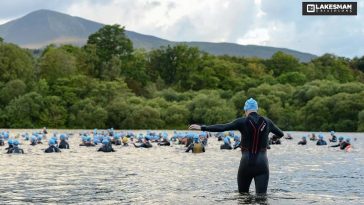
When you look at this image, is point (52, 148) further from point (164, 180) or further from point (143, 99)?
point (143, 99)

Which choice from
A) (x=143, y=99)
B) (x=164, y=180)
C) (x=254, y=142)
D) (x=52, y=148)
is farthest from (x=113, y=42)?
(x=254, y=142)

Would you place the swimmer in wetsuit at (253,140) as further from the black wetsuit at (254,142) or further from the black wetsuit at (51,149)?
the black wetsuit at (51,149)

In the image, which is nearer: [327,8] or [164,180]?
[164,180]

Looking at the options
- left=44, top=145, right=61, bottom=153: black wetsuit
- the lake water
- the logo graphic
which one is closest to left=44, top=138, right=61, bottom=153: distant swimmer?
left=44, top=145, right=61, bottom=153: black wetsuit

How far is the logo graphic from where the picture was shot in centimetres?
5884

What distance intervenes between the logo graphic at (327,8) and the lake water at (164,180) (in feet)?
58.1

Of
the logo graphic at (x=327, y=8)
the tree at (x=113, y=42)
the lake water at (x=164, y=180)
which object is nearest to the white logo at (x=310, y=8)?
the logo graphic at (x=327, y=8)

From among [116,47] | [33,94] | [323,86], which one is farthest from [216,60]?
[33,94]

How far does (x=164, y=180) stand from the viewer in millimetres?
28938

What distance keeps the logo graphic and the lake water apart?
58.1 feet

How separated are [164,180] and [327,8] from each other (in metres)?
35.7

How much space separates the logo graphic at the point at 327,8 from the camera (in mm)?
58844

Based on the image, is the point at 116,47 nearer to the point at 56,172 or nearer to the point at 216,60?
the point at 216,60

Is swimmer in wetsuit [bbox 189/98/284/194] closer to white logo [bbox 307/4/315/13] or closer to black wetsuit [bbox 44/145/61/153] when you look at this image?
black wetsuit [bbox 44/145/61/153]
